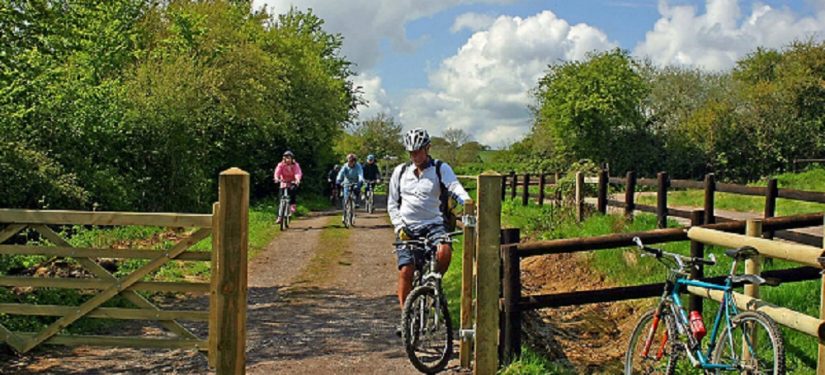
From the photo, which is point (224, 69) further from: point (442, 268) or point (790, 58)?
point (790, 58)

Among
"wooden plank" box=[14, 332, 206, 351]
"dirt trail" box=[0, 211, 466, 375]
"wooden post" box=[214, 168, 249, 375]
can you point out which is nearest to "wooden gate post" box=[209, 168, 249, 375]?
"wooden post" box=[214, 168, 249, 375]

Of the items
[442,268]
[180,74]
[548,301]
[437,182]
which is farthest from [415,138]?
[180,74]

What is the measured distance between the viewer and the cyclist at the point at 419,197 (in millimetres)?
7008

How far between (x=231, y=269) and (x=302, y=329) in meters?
3.34

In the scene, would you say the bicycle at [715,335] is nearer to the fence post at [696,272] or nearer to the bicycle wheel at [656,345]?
the bicycle wheel at [656,345]

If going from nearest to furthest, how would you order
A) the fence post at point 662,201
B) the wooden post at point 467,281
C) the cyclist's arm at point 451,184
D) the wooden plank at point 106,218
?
1. the wooden plank at point 106,218
2. the wooden post at point 467,281
3. the cyclist's arm at point 451,184
4. the fence post at point 662,201

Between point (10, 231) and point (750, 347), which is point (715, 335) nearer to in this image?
point (750, 347)

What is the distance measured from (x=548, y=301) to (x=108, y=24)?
20.0 m

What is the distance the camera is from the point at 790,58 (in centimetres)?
4600

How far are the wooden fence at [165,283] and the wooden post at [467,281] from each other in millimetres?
1917

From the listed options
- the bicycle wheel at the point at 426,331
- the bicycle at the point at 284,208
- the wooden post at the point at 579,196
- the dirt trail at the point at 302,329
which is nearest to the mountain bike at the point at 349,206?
the bicycle at the point at 284,208

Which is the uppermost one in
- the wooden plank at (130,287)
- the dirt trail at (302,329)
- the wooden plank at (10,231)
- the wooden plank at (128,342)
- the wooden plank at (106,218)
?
the wooden plank at (106,218)

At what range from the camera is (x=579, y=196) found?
1772 cm

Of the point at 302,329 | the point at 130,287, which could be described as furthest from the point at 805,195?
the point at 130,287
